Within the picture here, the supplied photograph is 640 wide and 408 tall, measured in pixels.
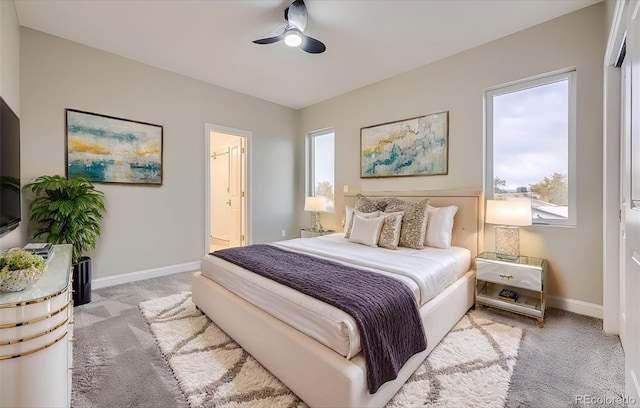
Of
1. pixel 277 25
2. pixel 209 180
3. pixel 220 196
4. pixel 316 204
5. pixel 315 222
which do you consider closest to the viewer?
pixel 277 25

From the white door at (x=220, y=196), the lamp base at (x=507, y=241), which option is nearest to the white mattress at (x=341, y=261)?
the lamp base at (x=507, y=241)

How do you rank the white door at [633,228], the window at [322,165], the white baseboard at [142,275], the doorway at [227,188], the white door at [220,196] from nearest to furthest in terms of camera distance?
the white door at [633,228]
the white baseboard at [142,275]
the doorway at [227,188]
the window at [322,165]
the white door at [220,196]

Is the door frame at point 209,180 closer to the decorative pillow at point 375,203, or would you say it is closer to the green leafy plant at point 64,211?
the green leafy plant at point 64,211

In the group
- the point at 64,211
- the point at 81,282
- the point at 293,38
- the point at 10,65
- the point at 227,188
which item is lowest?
the point at 81,282

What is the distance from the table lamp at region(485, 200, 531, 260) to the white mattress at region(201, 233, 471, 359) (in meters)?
0.35

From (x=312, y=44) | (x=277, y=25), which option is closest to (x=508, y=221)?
(x=312, y=44)

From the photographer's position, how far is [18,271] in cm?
124

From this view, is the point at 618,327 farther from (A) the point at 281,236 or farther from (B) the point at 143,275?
(B) the point at 143,275

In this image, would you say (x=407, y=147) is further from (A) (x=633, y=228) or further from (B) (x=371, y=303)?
(B) (x=371, y=303)

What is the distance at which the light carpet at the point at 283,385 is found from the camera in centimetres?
151

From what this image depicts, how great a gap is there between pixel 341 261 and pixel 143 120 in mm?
3138

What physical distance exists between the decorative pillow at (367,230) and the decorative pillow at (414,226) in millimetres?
250

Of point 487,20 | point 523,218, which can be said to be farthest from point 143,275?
point 487,20

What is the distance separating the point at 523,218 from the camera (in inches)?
97.0
